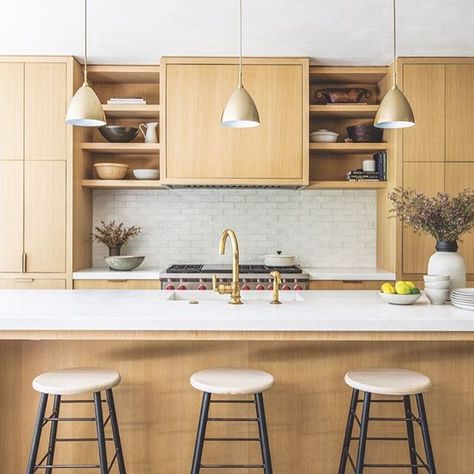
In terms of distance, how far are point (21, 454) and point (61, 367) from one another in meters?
0.48

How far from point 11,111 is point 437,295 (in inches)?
145

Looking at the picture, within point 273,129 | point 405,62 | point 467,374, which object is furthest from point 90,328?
point 405,62

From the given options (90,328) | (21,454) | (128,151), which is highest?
(128,151)

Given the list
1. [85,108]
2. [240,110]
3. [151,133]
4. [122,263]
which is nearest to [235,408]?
[240,110]

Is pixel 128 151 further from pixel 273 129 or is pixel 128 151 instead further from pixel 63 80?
pixel 273 129

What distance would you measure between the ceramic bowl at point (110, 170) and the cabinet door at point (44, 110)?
35 centimetres

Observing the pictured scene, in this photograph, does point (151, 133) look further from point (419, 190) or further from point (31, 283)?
A: point (419, 190)

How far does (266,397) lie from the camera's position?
8.30 ft

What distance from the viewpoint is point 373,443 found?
2562 millimetres

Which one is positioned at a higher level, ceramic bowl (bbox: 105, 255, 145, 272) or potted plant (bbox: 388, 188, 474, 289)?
potted plant (bbox: 388, 188, 474, 289)

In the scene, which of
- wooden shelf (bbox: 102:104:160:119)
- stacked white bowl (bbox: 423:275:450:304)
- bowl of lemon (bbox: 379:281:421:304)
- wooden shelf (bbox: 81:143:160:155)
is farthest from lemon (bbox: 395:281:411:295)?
wooden shelf (bbox: 102:104:160:119)

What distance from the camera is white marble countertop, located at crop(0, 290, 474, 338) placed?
2191 mm

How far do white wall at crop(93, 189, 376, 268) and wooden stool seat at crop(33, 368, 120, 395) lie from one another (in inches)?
107

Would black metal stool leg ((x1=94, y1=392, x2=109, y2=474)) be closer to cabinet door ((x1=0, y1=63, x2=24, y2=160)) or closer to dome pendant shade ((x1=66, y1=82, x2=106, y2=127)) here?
dome pendant shade ((x1=66, y1=82, x2=106, y2=127))
